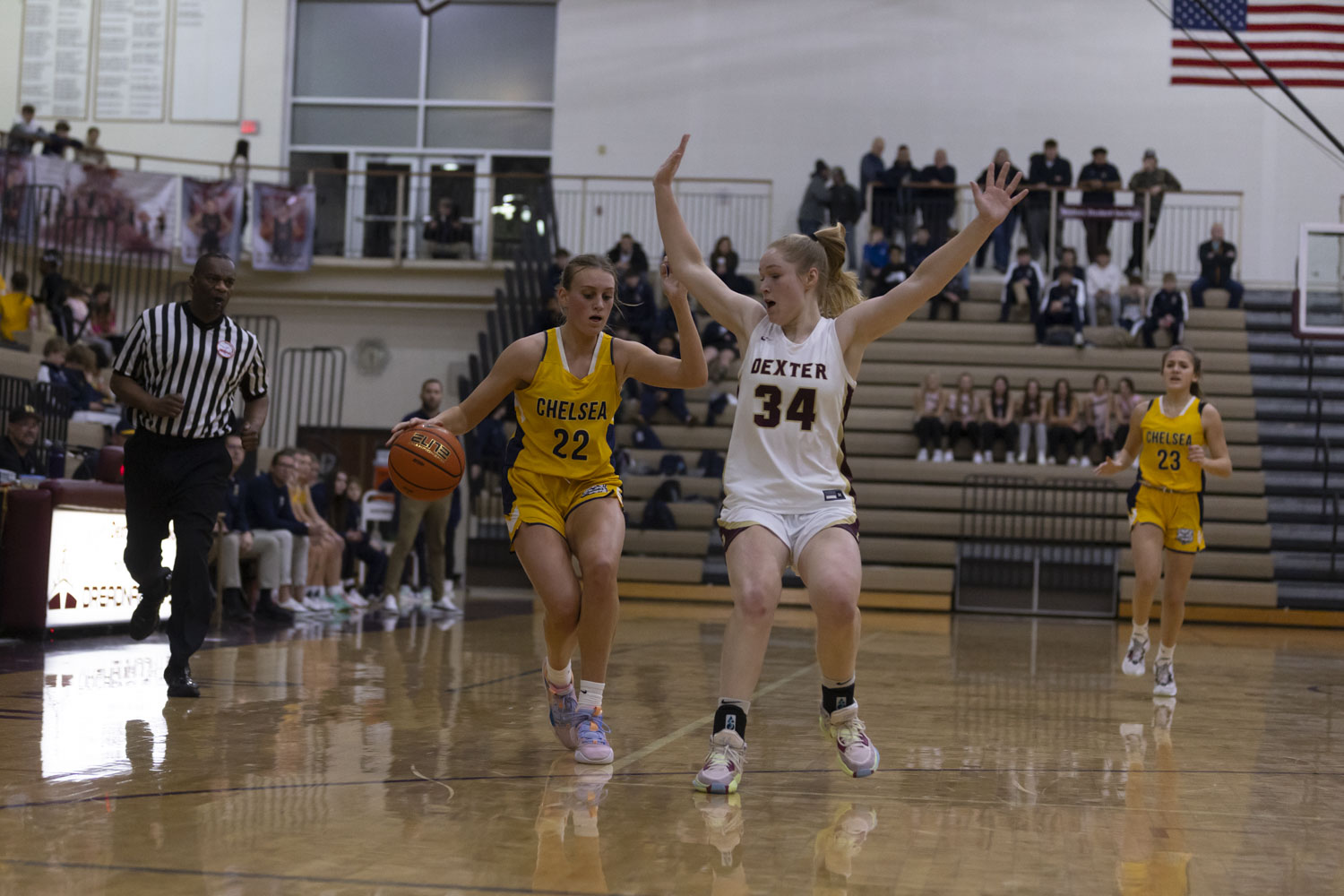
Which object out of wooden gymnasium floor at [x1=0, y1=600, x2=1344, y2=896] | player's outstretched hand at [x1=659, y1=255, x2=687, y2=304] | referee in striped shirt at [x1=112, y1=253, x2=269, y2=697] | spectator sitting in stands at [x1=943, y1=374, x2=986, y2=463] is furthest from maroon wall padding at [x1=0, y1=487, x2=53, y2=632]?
spectator sitting in stands at [x1=943, y1=374, x2=986, y2=463]

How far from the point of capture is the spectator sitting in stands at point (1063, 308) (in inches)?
695

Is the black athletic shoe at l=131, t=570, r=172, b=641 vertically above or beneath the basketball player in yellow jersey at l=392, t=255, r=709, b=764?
beneath

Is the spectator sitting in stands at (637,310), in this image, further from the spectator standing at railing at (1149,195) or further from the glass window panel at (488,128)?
the spectator standing at railing at (1149,195)

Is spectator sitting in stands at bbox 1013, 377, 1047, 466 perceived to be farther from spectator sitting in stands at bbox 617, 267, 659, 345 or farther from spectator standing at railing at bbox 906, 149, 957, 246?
spectator sitting in stands at bbox 617, 267, 659, 345

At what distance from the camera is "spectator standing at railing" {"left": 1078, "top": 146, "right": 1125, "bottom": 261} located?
62.3 ft

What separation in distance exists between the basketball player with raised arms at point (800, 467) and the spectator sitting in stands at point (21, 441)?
230 inches

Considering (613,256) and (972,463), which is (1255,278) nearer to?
(972,463)

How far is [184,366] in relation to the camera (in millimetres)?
5656

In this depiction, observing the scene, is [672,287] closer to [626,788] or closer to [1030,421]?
[626,788]

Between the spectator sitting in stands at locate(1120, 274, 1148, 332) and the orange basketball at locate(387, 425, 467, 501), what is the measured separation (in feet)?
48.5

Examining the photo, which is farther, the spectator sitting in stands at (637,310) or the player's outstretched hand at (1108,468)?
the spectator sitting in stands at (637,310)

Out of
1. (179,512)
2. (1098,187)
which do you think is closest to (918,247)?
(1098,187)

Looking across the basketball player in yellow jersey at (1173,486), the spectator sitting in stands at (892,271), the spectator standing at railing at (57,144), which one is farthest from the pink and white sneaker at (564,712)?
the spectator standing at railing at (57,144)

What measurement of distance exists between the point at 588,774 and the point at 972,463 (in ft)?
41.2
